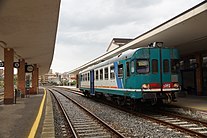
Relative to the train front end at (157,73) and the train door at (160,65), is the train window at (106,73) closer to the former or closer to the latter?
the train front end at (157,73)

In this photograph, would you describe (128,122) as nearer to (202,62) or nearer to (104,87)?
(104,87)

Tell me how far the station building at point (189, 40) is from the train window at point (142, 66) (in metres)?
2.30

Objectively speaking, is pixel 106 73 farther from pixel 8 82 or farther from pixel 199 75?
pixel 199 75

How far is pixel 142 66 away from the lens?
41.9ft

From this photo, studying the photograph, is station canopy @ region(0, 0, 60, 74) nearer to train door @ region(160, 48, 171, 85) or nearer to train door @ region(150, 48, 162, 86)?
train door @ region(150, 48, 162, 86)

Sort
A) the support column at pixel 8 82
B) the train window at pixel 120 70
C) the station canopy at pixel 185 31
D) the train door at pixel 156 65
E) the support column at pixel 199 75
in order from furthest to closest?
the support column at pixel 199 75 < the support column at pixel 8 82 < the train window at pixel 120 70 < the train door at pixel 156 65 < the station canopy at pixel 185 31

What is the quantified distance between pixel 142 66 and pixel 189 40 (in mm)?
6341

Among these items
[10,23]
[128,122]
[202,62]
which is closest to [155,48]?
[128,122]

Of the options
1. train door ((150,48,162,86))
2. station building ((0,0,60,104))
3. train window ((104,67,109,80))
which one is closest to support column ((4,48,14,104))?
station building ((0,0,60,104))

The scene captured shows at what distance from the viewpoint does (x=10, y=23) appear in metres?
13.2

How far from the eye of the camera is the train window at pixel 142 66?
41.6 feet

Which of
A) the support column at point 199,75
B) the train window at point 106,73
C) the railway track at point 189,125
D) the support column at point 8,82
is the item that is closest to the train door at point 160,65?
A: the railway track at point 189,125

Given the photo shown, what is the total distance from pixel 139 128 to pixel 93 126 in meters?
1.75

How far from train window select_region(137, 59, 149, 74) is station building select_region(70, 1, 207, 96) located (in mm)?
2299
